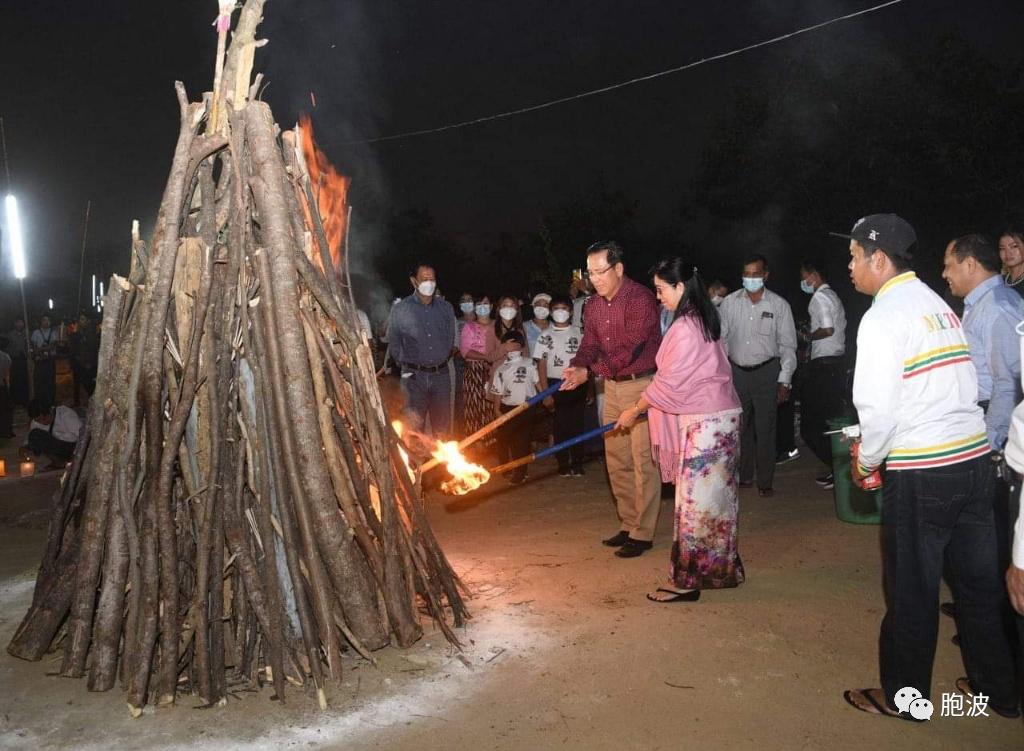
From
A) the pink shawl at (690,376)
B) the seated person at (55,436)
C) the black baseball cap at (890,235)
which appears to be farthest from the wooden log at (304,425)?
the seated person at (55,436)

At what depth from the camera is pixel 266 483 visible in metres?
4.07

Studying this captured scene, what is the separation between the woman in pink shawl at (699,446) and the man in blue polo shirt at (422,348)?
370cm

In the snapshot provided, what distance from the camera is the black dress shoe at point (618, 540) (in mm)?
6270

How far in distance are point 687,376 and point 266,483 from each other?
2.58 metres

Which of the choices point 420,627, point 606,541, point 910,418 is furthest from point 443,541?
point 910,418

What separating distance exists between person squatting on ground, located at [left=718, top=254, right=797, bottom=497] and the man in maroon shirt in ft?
6.27

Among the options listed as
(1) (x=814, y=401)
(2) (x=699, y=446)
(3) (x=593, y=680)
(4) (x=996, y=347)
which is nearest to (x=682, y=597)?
(2) (x=699, y=446)

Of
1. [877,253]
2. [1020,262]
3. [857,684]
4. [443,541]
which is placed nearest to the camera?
[877,253]

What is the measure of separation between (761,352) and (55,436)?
28.4 feet

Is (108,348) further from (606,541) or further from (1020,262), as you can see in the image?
(1020,262)

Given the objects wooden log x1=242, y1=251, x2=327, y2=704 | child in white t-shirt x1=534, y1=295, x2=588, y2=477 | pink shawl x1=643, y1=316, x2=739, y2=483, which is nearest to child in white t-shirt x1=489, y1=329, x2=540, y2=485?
child in white t-shirt x1=534, y1=295, x2=588, y2=477

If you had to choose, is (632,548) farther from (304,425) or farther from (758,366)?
(304,425)

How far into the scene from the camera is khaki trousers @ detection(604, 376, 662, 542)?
6.07m

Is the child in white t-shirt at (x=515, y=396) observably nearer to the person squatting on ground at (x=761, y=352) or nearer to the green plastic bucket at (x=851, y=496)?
the person squatting on ground at (x=761, y=352)
